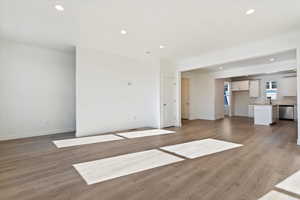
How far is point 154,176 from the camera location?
2352 mm

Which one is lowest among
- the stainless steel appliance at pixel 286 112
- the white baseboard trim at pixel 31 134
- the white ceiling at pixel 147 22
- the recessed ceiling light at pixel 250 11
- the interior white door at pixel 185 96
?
the white baseboard trim at pixel 31 134

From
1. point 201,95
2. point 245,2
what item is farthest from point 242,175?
point 201,95

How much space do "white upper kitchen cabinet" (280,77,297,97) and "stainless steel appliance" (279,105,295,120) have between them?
65 centimetres

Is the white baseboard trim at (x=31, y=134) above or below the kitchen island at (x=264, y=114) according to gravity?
below

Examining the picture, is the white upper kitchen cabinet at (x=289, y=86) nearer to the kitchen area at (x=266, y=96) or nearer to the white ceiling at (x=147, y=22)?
the kitchen area at (x=266, y=96)

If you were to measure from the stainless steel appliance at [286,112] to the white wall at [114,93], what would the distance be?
6.98 metres

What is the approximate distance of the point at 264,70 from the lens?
6961 millimetres

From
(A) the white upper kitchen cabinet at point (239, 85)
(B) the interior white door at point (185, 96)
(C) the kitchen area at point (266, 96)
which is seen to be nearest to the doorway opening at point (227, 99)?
(C) the kitchen area at point (266, 96)

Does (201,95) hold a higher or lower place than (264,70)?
lower

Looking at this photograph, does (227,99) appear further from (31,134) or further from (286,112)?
(31,134)

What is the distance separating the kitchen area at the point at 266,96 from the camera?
6.98 metres

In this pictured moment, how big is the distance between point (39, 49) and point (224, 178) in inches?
236

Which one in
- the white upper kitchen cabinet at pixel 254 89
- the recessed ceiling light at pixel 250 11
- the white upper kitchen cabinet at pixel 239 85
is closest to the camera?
the recessed ceiling light at pixel 250 11

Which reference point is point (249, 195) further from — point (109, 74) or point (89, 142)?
point (109, 74)
